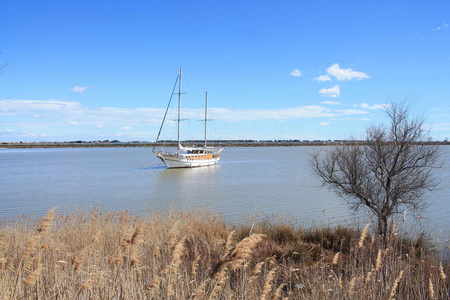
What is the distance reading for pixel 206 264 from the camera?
24.6ft

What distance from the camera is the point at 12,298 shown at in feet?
14.0

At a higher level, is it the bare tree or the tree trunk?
the bare tree

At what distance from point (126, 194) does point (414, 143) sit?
19178 millimetres

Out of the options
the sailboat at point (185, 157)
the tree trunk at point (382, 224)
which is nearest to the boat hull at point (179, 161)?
the sailboat at point (185, 157)

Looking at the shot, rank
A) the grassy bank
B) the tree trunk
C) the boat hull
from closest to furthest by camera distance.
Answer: the grassy bank, the tree trunk, the boat hull

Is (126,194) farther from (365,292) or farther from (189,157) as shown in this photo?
(189,157)

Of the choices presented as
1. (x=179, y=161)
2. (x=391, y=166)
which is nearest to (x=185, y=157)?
(x=179, y=161)

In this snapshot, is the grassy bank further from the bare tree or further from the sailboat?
the sailboat

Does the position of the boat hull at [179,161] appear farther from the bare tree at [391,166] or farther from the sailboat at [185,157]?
the bare tree at [391,166]

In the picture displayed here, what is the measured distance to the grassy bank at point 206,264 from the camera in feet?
13.1

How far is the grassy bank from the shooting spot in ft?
13.1

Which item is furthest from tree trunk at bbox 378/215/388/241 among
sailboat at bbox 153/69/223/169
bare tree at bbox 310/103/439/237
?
sailboat at bbox 153/69/223/169

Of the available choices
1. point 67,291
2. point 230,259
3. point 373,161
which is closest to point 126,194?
point 373,161

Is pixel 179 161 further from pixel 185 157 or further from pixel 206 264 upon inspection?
pixel 206 264
